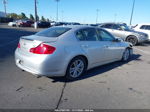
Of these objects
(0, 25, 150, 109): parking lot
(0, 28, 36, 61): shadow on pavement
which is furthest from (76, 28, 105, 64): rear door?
(0, 28, 36, 61): shadow on pavement

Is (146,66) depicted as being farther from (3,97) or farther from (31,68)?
(3,97)

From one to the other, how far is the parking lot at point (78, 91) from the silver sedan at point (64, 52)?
38 centimetres

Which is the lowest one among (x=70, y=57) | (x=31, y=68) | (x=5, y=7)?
(x=31, y=68)

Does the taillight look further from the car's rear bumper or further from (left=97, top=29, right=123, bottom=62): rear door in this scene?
(left=97, top=29, right=123, bottom=62): rear door

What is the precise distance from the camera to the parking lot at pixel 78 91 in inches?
124

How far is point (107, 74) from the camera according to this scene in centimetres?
500

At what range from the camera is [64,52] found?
12.7 feet

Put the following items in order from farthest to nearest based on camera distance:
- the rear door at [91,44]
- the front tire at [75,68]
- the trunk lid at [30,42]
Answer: the rear door at [91,44]
the front tire at [75,68]
the trunk lid at [30,42]

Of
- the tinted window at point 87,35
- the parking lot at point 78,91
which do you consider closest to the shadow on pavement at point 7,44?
the parking lot at point 78,91

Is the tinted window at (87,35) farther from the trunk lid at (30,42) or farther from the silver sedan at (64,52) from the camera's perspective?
the trunk lid at (30,42)

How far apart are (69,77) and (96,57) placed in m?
1.20

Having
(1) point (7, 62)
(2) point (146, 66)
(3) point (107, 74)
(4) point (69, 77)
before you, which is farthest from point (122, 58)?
(1) point (7, 62)

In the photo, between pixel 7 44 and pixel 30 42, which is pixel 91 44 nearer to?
pixel 30 42

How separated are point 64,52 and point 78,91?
3.46 feet
